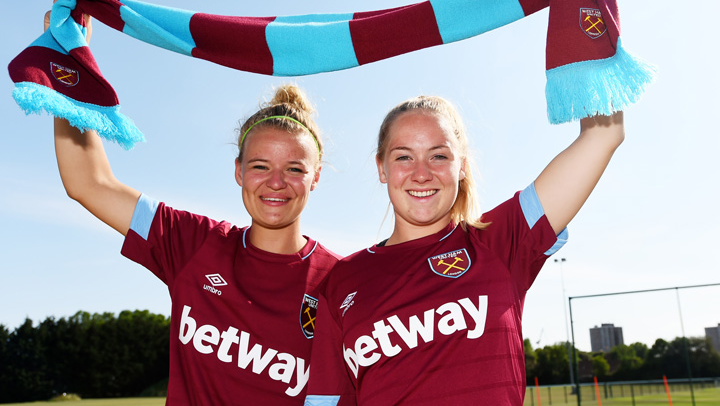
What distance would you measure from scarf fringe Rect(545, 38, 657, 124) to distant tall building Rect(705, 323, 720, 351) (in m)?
9.78

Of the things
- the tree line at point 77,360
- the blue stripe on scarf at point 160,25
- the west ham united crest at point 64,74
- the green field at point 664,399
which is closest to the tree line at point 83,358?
the tree line at point 77,360

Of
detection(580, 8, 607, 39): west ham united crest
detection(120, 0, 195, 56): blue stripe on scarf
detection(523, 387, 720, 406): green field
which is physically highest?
detection(120, 0, 195, 56): blue stripe on scarf

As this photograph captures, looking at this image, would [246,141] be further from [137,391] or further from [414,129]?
[137,391]

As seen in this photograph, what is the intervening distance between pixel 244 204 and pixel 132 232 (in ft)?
1.50

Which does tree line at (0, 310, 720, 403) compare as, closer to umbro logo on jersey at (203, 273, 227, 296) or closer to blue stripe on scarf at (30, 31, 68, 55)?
umbro logo on jersey at (203, 273, 227, 296)

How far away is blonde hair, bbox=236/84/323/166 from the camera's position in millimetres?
2482

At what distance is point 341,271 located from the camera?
6.73 feet

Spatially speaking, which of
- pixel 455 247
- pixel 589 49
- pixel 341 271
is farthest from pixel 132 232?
pixel 589 49

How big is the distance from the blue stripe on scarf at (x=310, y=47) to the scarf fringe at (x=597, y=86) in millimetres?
957

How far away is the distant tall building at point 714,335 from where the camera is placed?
976 cm

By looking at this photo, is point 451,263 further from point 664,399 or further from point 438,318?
point 664,399

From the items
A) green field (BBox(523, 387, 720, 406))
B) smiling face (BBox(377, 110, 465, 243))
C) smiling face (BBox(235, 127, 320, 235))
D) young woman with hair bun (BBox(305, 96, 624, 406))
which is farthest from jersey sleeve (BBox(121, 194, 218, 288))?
green field (BBox(523, 387, 720, 406))

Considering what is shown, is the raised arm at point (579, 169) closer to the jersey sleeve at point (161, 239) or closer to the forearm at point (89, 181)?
the jersey sleeve at point (161, 239)

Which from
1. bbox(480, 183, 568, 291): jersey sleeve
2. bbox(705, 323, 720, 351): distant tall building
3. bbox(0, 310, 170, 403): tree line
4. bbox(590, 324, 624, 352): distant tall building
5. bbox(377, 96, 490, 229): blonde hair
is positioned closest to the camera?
bbox(480, 183, 568, 291): jersey sleeve
